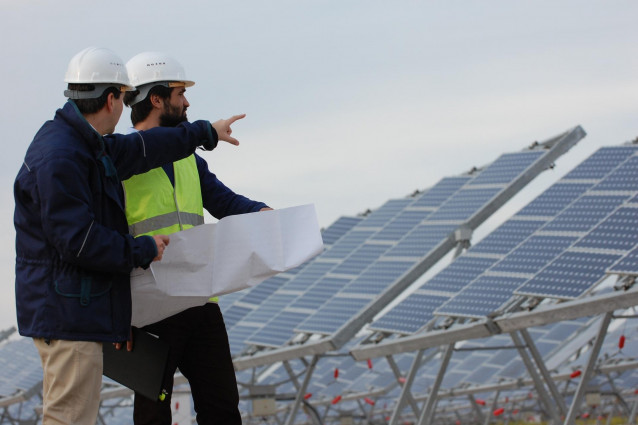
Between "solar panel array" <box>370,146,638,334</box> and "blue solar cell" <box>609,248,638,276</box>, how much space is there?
240 mm

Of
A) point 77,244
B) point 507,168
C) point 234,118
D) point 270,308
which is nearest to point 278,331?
point 270,308

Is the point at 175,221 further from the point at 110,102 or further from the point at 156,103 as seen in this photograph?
the point at 110,102

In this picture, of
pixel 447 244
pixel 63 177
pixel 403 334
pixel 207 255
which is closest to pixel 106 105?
pixel 63 177

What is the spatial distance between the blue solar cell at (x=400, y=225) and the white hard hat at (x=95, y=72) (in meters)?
11.2

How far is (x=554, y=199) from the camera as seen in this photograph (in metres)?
12.7

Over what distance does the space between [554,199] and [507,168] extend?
176cm

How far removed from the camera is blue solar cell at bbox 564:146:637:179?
1296cm

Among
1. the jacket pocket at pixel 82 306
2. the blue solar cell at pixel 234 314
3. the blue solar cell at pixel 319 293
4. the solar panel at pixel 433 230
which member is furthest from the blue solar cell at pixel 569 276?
the blue solar cell at pixel 234 314

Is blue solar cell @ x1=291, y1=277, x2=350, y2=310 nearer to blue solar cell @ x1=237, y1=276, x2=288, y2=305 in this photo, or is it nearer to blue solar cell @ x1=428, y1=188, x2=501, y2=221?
blue solar cell @ x1=428, y1=188, x2=501, y2=221

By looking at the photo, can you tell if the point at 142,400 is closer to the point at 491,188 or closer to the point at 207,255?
the point at 207,255

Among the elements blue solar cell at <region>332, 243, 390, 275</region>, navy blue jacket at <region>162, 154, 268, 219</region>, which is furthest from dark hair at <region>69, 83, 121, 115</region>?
blue solar cell at <region>332, 243, 390, 275</region>

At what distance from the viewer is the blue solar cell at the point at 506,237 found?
12080 millimetres

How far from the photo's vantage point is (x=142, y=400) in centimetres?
488

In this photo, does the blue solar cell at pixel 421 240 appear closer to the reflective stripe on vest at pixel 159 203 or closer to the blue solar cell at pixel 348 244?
the blue solar cell at pixel 348 244
